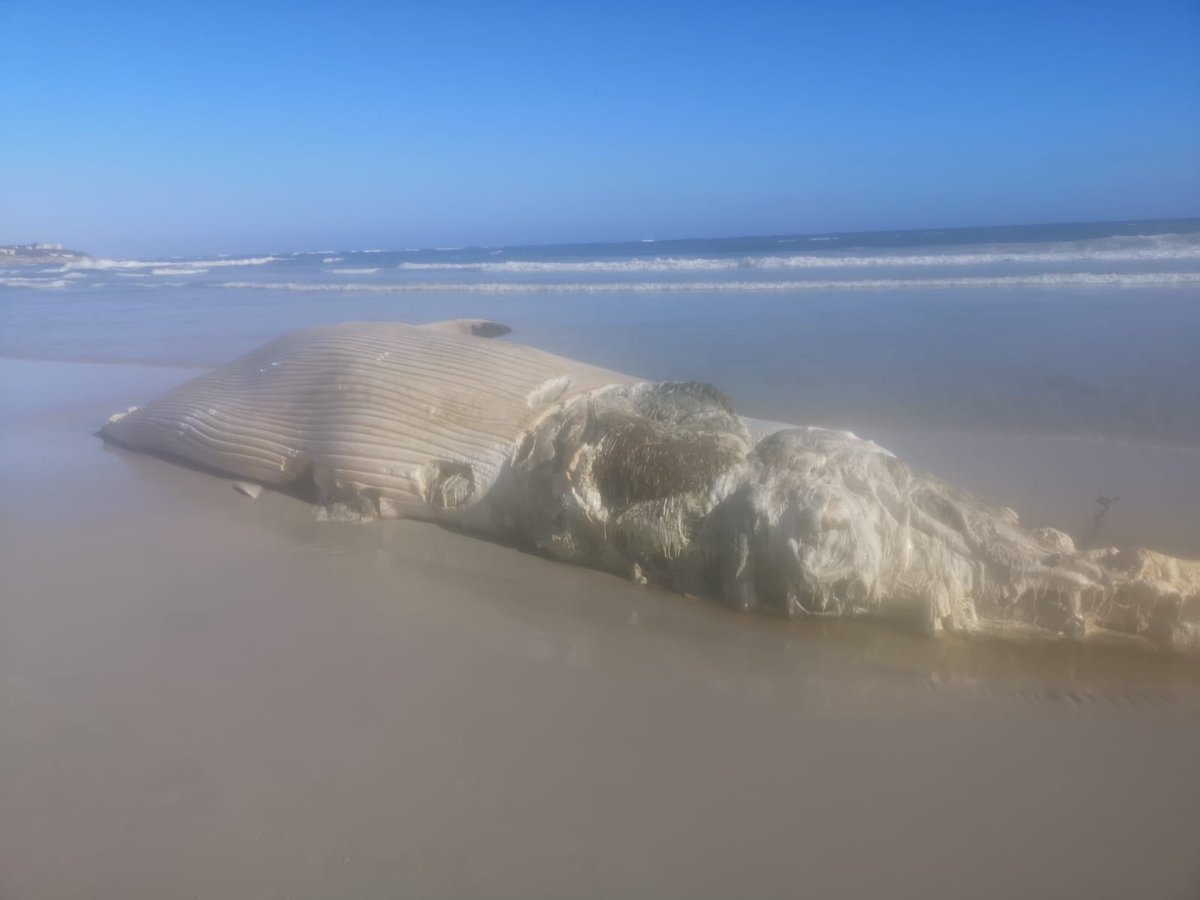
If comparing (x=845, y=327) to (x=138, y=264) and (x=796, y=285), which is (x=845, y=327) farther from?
(x=138, y=264)

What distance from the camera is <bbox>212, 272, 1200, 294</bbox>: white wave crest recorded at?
16.6 metres

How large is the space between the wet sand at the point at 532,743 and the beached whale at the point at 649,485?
0.65 feet

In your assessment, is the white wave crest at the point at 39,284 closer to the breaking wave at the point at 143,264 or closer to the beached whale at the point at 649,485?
the breaking wave at the point at 143,264

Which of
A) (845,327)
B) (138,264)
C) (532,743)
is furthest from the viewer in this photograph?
(138,264)

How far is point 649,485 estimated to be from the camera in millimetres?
4289

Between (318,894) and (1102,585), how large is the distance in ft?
10.7

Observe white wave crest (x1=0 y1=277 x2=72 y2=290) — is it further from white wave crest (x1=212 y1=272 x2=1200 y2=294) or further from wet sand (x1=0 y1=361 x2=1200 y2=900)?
wet sand (x1=0 y1=361 x2=1200 y2=900)

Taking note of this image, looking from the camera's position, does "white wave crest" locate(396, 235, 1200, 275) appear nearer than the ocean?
No

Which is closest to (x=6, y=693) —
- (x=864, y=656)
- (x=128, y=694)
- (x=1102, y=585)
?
(x=128, y=694)

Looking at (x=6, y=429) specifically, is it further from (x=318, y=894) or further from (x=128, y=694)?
(x=318, y=894)

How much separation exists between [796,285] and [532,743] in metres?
17.6

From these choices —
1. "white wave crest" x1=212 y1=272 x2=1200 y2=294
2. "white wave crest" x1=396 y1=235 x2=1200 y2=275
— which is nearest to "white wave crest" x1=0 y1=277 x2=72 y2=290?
"white wave crest" x1=212 y1=272 x2=1200 y2=294

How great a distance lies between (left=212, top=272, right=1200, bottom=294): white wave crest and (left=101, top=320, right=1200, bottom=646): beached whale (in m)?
13.9

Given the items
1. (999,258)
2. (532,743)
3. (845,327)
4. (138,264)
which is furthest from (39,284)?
(532,743)
